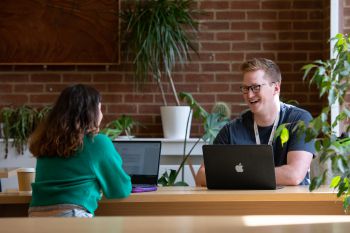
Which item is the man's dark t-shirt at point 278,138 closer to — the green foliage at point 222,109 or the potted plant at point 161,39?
the green foliage at point 222,109

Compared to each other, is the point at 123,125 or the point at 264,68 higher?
the point at 264,68

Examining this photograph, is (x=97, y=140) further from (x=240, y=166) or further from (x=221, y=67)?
(x=221, y=67)

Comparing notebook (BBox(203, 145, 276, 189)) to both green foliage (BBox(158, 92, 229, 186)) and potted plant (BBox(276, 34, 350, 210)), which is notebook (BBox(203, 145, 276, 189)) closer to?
potted plant (BBox(276, 34, 350, 210))

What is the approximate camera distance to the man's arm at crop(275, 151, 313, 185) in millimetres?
3645

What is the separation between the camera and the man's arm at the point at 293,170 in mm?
3645

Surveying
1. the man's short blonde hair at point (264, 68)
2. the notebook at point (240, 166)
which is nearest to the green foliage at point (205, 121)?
the man's short blonde hair at point (264, 68)

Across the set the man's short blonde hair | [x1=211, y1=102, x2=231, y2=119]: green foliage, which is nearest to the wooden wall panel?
[x1=211, y1=102, x2=231, y2=119]: green foliage

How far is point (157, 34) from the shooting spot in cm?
527

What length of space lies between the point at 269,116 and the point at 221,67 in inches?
68.4

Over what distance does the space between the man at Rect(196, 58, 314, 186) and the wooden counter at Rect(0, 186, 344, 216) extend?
340 mm

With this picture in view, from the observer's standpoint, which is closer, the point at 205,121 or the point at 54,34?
the point at 205,121

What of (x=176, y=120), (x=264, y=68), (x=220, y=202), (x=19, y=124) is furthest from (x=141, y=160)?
(x=19, y=124)

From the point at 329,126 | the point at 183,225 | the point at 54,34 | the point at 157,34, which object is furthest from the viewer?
the point at 54,34

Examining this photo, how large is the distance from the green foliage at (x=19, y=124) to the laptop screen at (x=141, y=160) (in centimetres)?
175
